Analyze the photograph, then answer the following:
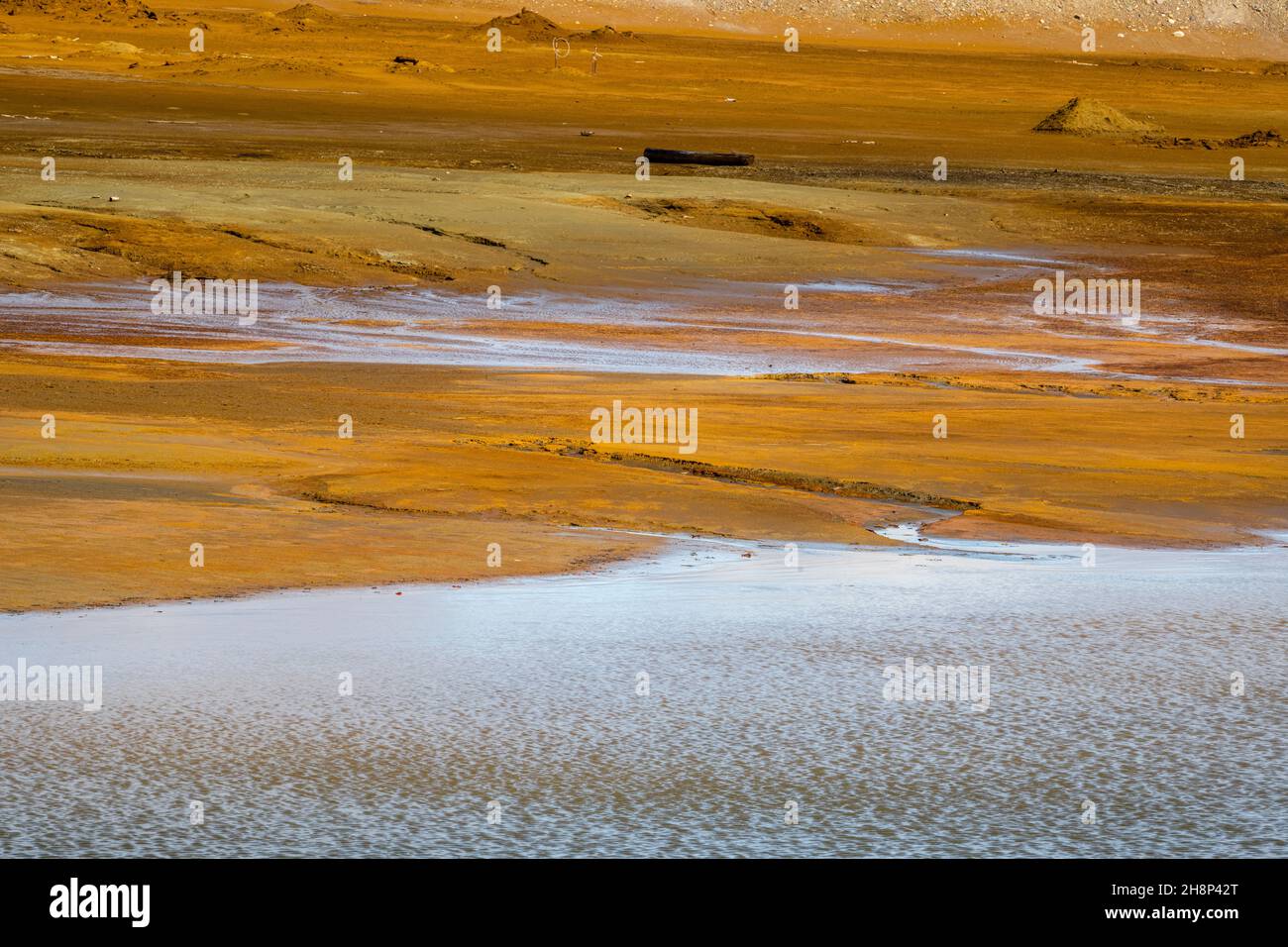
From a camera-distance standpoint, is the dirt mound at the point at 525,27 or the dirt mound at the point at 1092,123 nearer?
the dirt mound at the point at 1092,123

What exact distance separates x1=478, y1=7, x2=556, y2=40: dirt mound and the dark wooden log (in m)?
63.0

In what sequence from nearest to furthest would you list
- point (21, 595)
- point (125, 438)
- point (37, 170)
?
1. point (21, 595)
2. point (125, 438)
3. point (37, 170)

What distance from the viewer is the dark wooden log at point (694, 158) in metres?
39.7

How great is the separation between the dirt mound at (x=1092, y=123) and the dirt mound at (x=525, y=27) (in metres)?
47.9

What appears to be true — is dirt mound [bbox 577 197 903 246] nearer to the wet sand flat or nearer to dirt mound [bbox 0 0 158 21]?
the wet sand flat

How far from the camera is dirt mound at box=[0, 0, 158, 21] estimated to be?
9475cm

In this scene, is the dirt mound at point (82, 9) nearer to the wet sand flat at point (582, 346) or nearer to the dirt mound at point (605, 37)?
the dirt mound at point (605, 37)

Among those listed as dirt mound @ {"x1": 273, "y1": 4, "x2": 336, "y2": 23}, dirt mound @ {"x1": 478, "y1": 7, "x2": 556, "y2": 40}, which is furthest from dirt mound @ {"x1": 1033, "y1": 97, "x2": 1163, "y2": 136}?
dirt mound @ {"x1": 273, "y1": 4, "x2": 336, "y2": 23}

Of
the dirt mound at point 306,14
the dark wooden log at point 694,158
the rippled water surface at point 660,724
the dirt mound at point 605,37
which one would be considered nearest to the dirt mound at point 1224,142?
the dark wooden log at point 694,158

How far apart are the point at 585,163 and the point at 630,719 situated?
34423 mm
